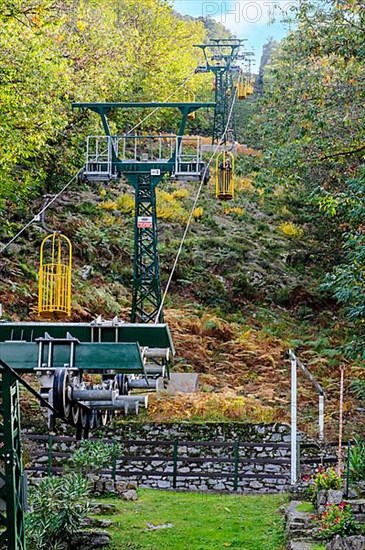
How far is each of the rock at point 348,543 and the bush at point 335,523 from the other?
252mm

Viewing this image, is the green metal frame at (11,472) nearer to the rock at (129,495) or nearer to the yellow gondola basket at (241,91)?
the rock at (129,495)

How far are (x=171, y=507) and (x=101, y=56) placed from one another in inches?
543

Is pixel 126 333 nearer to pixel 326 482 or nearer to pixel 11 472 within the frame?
pixel 11 472

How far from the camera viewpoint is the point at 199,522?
1069 centimetres

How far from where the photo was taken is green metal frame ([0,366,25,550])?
211 inches

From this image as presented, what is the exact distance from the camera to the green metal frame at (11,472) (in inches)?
211

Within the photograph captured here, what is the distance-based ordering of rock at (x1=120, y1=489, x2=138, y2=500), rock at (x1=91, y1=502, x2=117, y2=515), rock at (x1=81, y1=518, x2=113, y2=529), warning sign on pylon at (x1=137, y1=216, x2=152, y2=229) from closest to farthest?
1. rock at (x1=81, y1=518, x2=113, y2=529)
2. rock at (x1=91, y1=502, x2=117, y2=515)
3. rock at (x1=120, y1=489, x2=138, y2=500)
4. warning sign on pylon at (x1=137, y1=216, x2=152, y2=229)

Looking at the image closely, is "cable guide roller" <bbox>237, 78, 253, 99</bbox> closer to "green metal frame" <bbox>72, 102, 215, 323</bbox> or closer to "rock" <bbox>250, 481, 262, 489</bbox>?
"green metal frame" <bbox>72, 102, 215, 323</bbox>

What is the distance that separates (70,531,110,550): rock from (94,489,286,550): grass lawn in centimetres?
13

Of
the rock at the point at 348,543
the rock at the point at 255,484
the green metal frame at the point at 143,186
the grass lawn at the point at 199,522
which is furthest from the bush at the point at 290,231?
the rock at the point at 348,543

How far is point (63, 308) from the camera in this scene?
1200cm

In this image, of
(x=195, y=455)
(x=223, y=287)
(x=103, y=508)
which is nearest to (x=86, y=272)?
(x=223, y=287)

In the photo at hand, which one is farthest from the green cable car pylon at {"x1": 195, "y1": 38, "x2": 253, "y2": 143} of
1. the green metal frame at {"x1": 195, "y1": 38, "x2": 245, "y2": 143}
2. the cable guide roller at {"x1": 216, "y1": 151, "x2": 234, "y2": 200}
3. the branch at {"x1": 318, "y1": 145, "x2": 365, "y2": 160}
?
the branch at {"x1": 318, "y1": 145, "x2": 365, "y2": 160}

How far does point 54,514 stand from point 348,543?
3.46m
